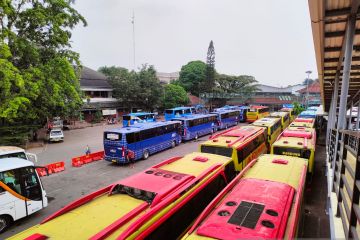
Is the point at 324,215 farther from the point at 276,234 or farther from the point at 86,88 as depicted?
the point at 86,88

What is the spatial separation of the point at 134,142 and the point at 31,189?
777cm

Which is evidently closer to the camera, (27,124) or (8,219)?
(8,219)

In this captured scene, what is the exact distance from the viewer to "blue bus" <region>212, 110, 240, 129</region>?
29788 mm

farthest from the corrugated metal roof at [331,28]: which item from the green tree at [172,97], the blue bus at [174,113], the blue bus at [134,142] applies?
the green tree at [172,97]

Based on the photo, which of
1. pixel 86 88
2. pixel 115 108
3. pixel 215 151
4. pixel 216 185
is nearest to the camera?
pixel 216 185

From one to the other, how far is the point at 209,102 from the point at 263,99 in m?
11.5

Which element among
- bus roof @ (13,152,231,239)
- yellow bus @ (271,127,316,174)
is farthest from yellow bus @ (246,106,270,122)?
bus roof @ (13,152,231,239)

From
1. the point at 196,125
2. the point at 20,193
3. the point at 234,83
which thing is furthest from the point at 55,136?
the point at 234,83

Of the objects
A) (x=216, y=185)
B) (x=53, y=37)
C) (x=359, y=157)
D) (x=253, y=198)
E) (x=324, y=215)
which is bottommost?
(x=324, y=215)

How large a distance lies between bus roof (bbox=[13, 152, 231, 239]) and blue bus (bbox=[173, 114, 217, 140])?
48.5 feet

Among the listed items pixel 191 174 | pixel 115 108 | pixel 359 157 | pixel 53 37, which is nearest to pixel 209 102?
pixel 115 108

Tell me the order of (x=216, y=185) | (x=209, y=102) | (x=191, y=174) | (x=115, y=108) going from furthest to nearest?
(x=209, y=102), (x=115, y=108), (x=216, y=185), (x=191, y=174)

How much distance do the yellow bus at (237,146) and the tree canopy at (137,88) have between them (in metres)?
27.2

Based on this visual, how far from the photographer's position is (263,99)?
2105 inches
